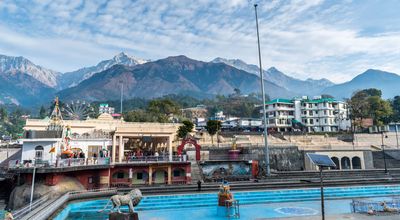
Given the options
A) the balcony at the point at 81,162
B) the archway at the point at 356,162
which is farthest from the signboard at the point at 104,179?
the archway at the point at 356,162

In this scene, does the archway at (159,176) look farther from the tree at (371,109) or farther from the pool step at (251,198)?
the tree at (371,109)

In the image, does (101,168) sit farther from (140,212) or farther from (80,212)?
(140,212)

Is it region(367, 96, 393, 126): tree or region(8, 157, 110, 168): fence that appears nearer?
region(8, 157, 110, 168): fence

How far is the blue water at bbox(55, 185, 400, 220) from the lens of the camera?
58.0 ft

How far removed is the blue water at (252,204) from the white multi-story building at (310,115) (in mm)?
47081

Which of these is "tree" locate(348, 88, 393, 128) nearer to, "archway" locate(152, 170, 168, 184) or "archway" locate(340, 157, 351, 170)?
"archway" locate(340, 157, 351, 170)

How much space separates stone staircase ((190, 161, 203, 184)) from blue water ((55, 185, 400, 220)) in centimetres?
780

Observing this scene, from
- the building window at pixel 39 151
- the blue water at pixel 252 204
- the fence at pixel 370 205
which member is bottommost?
the blue water at pixel 252 204

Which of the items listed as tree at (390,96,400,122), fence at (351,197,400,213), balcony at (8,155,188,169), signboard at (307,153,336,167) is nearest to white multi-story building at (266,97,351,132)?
tree at (390,96,400,122)

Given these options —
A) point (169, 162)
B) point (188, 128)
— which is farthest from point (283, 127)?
point (169, 162)

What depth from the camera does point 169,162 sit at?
28609 mm

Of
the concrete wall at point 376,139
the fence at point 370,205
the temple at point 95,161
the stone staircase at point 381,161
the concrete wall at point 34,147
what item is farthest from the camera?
the concrete wall at point 376,139

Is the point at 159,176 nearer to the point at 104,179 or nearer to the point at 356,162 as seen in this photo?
the point at 104,179

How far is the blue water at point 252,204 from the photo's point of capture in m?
17.7
